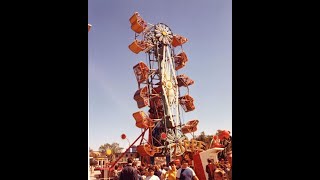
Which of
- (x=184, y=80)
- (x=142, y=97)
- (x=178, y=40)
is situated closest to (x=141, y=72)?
(x=142, y=97)

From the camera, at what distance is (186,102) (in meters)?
27.2

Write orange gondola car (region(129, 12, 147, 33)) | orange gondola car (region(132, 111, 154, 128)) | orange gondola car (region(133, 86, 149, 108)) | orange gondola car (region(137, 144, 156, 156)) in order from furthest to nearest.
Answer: orange gondola car (region(129, 12, 147, 33)), orange gondola car (region(133, 86, 149, 108)), orange gondola car (region(132, 111, 154, 128)), orange gondola car (region(137, 144, 156, 156))

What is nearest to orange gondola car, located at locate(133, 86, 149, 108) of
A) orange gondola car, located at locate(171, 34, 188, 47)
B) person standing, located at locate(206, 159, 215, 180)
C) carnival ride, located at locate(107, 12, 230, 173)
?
carnival ride, located at locate(107, 12, 230, 173)

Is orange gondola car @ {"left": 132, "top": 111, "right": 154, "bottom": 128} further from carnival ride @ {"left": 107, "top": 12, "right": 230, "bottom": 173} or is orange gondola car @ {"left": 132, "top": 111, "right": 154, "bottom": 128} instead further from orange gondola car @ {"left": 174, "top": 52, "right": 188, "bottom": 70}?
orange gondola car @ {"left": 174, "top": 52, "right": 188, "bottom": 70}

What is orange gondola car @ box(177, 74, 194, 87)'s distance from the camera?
27605 millimetres

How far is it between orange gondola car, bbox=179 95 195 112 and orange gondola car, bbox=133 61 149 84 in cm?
493

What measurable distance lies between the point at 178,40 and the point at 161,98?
23.7 feet

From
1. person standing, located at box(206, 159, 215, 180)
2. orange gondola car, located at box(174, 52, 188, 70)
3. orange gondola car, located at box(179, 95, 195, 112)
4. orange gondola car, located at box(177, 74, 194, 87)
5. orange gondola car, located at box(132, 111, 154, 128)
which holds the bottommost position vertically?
person standing, located at box(206, 159, 215, 180)
